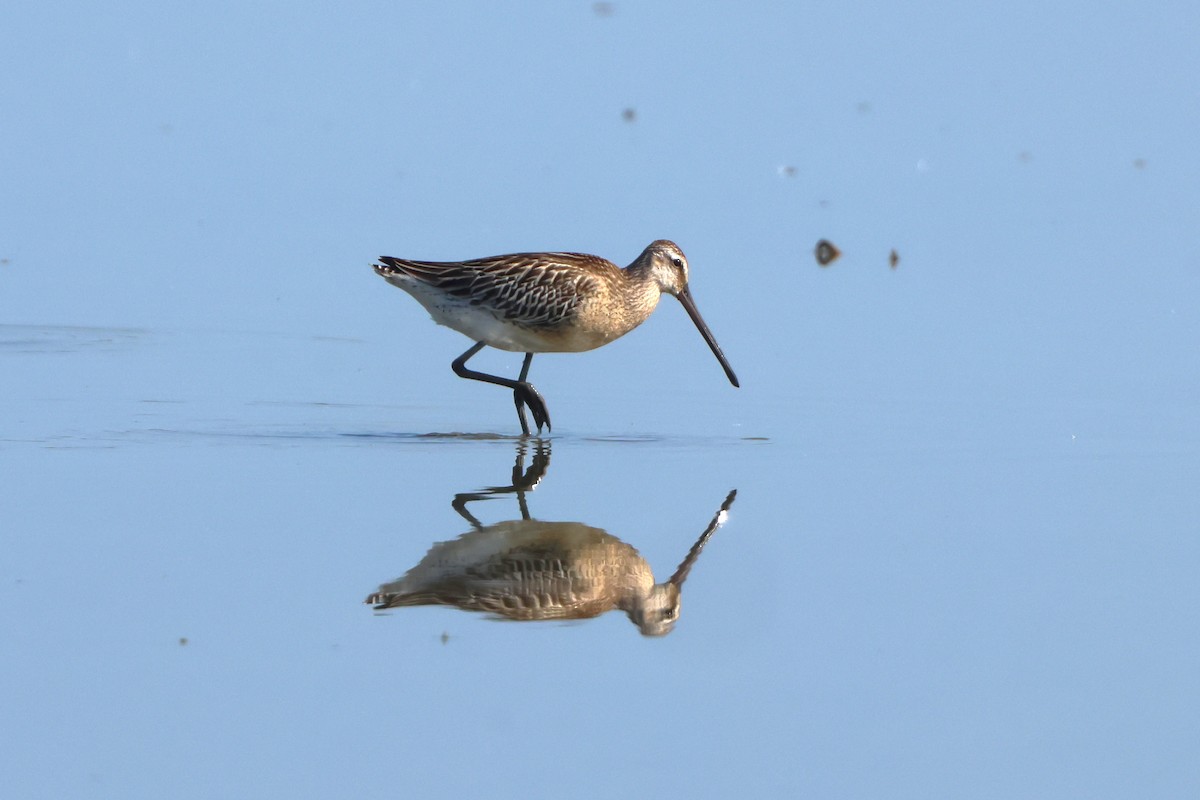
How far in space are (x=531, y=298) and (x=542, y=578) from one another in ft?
11.4

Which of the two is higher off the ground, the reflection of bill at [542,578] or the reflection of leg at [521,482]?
the reflection of bill at [542,578]

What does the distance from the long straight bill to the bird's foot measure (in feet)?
3.60

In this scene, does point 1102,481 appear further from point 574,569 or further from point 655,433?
point 574,569

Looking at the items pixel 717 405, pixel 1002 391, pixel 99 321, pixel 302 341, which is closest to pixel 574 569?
pixel 717 405

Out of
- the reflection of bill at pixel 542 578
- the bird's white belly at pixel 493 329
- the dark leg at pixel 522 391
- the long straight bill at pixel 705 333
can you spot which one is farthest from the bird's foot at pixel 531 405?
the reflection of bill at pixel 542 578

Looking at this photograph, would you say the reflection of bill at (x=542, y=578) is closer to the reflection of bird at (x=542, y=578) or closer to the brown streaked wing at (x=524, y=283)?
the reflection of bird at (x=542, y=578)

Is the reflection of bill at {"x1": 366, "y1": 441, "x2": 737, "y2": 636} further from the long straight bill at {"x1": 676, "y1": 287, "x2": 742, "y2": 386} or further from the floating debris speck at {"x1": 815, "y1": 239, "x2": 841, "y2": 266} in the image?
the floating debris speck at {"x1": 815, "y1": 239, "x2": 841, "y2": 266}

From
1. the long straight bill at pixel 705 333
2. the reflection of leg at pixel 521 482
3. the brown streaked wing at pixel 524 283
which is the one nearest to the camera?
the reflection of leg at pixel 521 482

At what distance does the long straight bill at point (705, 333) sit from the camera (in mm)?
10805

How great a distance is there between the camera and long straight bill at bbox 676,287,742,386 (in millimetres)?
10805

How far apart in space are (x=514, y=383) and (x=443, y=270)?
0.78 meters

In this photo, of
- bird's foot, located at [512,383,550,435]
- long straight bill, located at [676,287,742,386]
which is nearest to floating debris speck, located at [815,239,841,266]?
long straight bill, located at [676,287,742,386]

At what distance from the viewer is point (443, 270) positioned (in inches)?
420

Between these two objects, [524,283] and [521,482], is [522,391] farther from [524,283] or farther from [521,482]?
[521,482]
